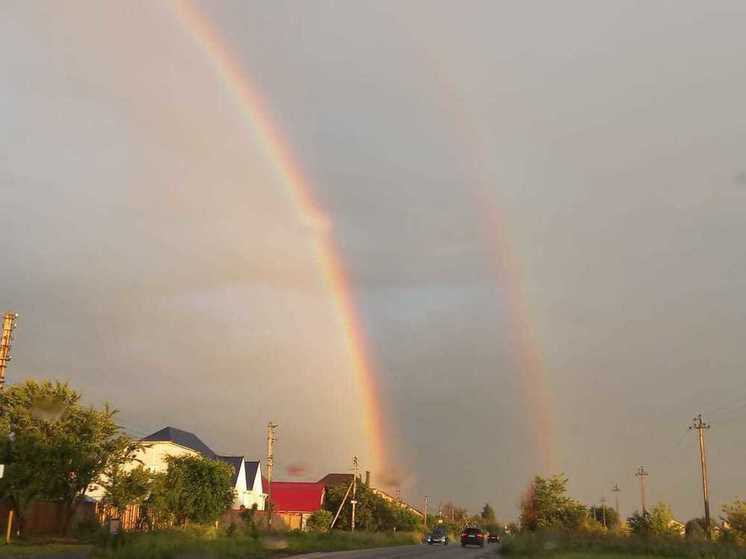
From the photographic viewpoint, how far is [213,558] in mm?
29906

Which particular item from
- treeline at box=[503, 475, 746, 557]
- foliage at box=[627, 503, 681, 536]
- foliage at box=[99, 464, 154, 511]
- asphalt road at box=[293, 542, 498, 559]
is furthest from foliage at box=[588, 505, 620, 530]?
foliage at box=[99, 464, 154, 511]

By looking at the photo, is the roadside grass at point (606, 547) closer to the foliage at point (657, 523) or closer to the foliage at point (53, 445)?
the foliage at point (657, 523)

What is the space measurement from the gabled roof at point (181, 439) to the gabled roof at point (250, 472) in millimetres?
5047

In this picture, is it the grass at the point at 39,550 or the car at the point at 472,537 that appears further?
the car at the point at 472,537

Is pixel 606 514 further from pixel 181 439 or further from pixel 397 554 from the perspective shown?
pixel 397 554

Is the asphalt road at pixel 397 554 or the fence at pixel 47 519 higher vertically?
the fence at pixel 47 519

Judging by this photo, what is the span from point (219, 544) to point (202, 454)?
40.4m

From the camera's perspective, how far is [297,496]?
115m

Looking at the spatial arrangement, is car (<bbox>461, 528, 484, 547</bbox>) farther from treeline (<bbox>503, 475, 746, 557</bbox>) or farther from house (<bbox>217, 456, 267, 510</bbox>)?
house (<bbox>217, 456, 267, 510</bbox>)

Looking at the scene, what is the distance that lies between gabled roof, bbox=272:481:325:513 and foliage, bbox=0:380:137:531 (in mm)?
69160

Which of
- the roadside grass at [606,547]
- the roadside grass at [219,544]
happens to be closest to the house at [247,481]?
the roadside grass at [219,544]

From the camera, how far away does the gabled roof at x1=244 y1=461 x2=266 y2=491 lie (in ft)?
Answer: 315

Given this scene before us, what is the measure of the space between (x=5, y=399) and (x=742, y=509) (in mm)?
49821

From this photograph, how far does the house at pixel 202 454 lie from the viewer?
254 feet
